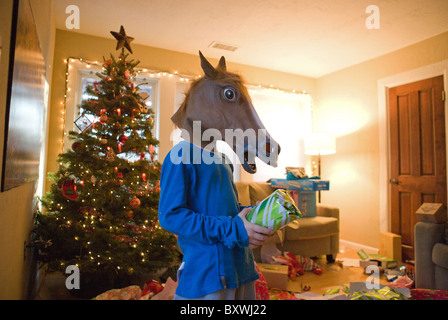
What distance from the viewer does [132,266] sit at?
2.10m

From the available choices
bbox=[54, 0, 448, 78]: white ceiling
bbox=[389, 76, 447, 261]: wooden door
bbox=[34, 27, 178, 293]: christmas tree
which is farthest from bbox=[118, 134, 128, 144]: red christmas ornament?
bbox=[389, 76, 447, 261]: wooden door

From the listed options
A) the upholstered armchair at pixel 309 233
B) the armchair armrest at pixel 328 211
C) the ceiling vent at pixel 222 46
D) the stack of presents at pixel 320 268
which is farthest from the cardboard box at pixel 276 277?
the ceiling vent at pixel 222 46

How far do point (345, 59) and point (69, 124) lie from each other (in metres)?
3.88

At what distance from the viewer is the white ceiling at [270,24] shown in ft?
8.77

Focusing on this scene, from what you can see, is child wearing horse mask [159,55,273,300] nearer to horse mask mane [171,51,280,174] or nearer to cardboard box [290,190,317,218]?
horse mask mane [171,51,280,174]

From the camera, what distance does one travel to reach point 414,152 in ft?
11.3

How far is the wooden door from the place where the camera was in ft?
10.6

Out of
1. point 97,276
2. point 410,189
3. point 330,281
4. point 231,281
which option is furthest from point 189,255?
point 410,189

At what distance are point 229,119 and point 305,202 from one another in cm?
290

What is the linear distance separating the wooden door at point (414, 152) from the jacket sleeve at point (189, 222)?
3.59 metres

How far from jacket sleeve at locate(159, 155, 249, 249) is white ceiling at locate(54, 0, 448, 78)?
99.4 inches

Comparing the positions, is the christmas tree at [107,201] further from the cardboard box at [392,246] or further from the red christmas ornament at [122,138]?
the cardboard box at [392,246]

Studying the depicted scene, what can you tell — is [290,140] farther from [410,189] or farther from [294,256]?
[294,256]

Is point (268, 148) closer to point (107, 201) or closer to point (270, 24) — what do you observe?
point (107, 201)
